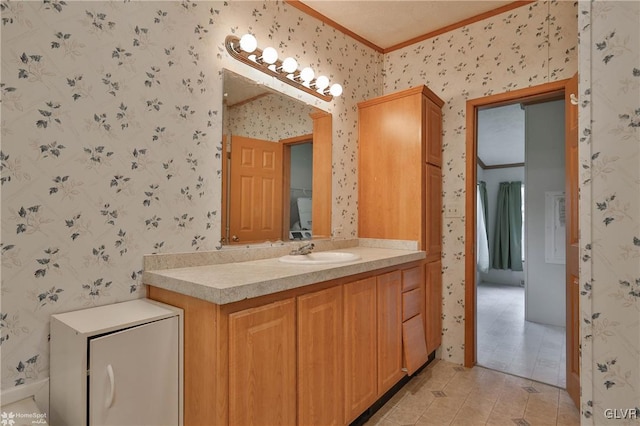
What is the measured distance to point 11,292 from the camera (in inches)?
50.0

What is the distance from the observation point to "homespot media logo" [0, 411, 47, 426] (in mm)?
1171

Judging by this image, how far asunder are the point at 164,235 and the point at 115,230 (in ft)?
0.74

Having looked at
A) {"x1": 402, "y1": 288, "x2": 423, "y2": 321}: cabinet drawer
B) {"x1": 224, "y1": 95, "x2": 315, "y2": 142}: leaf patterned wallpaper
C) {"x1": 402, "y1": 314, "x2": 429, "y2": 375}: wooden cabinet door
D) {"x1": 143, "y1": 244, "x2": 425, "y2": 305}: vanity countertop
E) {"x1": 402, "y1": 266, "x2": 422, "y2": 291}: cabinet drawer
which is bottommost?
{"x1": 402, "y1": 314, "x2": 429, "y2": 375}: wooden cabinet door

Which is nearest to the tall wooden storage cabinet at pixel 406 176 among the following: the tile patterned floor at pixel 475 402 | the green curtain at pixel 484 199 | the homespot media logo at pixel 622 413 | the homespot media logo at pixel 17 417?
the tile patterned floor at pixel 475 402

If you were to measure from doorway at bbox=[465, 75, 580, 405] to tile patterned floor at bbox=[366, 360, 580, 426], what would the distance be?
0.17 metres

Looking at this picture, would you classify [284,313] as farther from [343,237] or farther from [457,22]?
[457,22]

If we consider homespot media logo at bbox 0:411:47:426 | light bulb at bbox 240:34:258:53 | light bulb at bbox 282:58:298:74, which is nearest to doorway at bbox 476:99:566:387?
light bulb at bbox 282:58:298:74

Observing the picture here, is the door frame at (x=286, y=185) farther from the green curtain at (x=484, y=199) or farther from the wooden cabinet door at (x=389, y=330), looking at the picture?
the green curtain at (x=484, y=199)

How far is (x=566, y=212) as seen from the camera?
2.31 meters

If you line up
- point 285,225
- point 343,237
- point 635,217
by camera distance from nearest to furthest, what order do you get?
point 635,217 < point 285,225 < point 343,237

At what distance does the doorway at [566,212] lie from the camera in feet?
7.27

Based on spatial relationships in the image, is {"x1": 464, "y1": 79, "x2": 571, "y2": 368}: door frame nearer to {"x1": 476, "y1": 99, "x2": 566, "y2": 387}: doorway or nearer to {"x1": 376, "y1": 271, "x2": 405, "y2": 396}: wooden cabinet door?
{"x1": 476, "y1": 99, "x2": 566, "y2": 387}: doorway

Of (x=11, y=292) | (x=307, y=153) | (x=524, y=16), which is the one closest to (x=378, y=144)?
(x=307, y=153)

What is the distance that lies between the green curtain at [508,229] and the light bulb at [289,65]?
5.59 meters
